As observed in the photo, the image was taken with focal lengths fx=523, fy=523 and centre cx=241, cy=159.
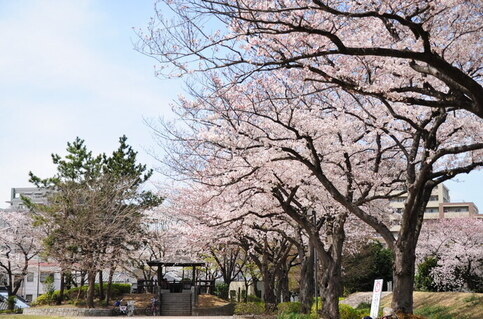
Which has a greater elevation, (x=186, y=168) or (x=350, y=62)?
(x=350, y=62)

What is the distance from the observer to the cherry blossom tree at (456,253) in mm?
28186

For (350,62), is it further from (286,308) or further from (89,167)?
(89,167)

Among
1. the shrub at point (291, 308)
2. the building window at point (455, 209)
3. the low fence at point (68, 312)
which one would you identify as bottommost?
the low fence at point (68, 312)

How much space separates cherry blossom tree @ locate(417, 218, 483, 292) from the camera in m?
28.2

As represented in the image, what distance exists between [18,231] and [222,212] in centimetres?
2130

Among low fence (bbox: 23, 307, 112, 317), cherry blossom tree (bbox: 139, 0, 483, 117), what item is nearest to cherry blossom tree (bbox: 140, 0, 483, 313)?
cherry blossom tree (bbox: 139, 0, 483, 117)

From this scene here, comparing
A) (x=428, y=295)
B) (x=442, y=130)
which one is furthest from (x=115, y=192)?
(x=442, y=130)

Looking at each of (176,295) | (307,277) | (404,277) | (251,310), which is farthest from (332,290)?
(176,295)

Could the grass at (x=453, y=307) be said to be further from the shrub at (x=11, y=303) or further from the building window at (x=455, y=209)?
the building window at (x=455, y=209)

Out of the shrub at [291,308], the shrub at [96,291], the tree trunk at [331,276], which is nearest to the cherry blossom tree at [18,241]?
the shrub at [96,291]

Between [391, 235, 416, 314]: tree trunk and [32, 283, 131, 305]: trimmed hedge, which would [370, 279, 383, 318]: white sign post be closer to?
[391, 235, 416, 314]: tree trunk

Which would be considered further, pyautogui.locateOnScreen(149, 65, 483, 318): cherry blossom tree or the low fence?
the low fence

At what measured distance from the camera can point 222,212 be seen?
17.1 metres

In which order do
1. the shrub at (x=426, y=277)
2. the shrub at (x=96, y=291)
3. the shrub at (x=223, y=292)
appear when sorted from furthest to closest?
the shrub at (x=223, y=292)
the shrub at (x=96, y=291)
the shrub at (x=426, y=277)
